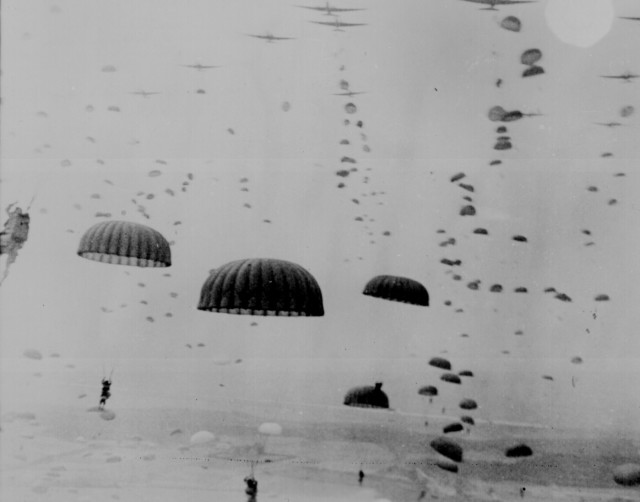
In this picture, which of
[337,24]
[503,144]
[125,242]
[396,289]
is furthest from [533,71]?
[125,242]

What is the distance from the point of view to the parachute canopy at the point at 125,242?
3.93m

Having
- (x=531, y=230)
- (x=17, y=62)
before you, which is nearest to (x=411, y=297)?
(x=531, y=230)

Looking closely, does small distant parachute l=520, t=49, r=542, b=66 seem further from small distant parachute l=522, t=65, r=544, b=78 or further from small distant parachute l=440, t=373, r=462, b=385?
small distant parachute l=440, t=373, r=462, b=385

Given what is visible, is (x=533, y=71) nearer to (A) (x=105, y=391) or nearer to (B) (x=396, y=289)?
(B) (x=396, y=289)

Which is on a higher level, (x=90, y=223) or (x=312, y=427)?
(x=90, y=223)

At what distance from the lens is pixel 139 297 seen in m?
4.27

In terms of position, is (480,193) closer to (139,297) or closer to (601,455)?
(601,455)

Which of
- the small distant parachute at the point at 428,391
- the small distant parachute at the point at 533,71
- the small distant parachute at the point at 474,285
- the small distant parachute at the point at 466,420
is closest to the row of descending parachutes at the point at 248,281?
the small distant parachute at the point at 474,285

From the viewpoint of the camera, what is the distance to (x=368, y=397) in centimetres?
421

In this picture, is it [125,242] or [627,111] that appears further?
[627,111]

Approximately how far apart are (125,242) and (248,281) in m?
1.07

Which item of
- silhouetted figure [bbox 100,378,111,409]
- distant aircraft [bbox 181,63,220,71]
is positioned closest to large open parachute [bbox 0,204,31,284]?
silhouetted figure [bbox 100,378,111,409]

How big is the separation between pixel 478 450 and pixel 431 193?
7.26 feet

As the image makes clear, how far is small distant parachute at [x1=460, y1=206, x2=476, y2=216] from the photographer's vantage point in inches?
167
